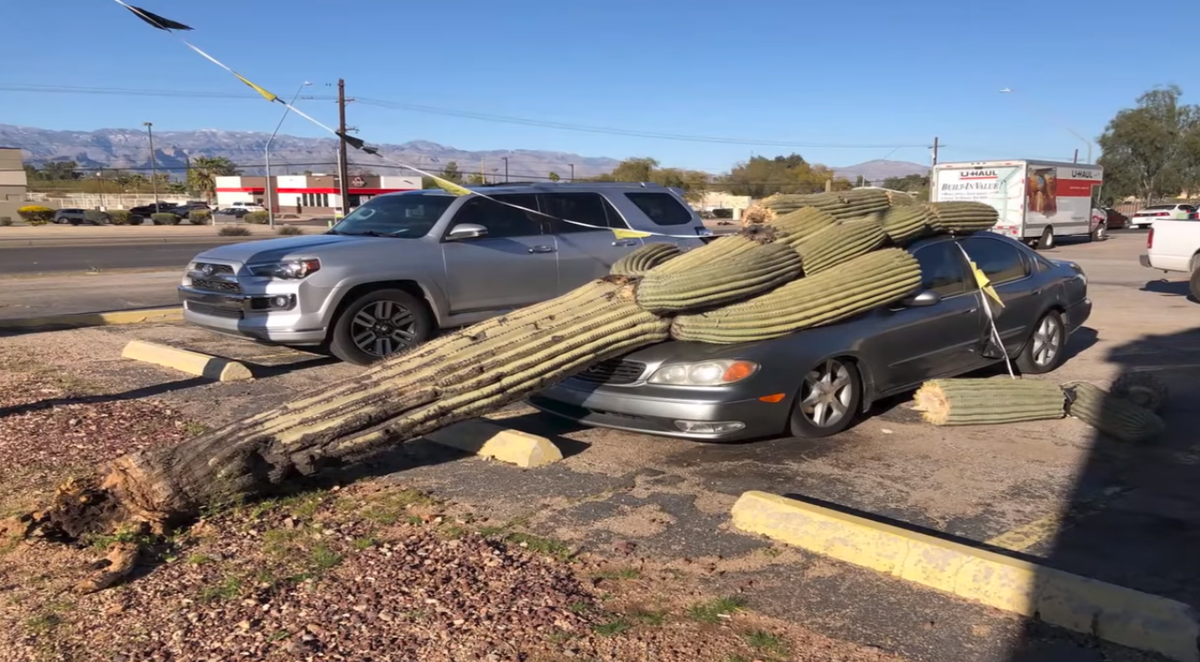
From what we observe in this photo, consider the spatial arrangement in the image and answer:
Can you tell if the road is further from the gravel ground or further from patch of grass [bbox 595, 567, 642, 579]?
patch of grass [bbox 595, 567, 642, 579]

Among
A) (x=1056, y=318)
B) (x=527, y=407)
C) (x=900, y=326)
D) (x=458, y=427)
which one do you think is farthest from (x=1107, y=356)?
(x=458, y=427)

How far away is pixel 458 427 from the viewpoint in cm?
591

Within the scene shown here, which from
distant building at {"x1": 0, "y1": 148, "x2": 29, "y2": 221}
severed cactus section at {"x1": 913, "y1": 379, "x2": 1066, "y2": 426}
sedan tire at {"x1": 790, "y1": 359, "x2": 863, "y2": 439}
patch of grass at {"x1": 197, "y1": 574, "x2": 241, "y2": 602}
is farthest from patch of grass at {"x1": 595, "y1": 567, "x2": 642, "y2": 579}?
distant building at {"x1": 0, "y1": 148, "x2": 29, "y2": 221}

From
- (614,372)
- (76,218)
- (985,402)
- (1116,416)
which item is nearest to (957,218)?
(985,402)

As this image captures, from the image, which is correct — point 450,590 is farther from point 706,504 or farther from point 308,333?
point 308,333

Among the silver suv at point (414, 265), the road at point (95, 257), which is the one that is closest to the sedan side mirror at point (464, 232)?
the silver suv at point (414, 265)

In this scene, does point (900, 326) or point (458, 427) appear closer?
point (458, 427)

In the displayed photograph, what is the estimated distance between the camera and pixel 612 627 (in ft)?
11.3

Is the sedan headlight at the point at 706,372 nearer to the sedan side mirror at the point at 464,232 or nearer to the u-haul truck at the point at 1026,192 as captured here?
the sedan side mirror at the point at 464,232

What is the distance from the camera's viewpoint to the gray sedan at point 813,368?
5531mm

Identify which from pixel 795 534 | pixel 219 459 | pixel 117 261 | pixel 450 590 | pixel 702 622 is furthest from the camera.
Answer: pixel 117 261

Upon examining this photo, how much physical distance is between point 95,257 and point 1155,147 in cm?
6806

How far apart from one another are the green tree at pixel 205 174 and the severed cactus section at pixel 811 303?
4366 inches

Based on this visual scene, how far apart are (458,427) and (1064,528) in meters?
3.52
